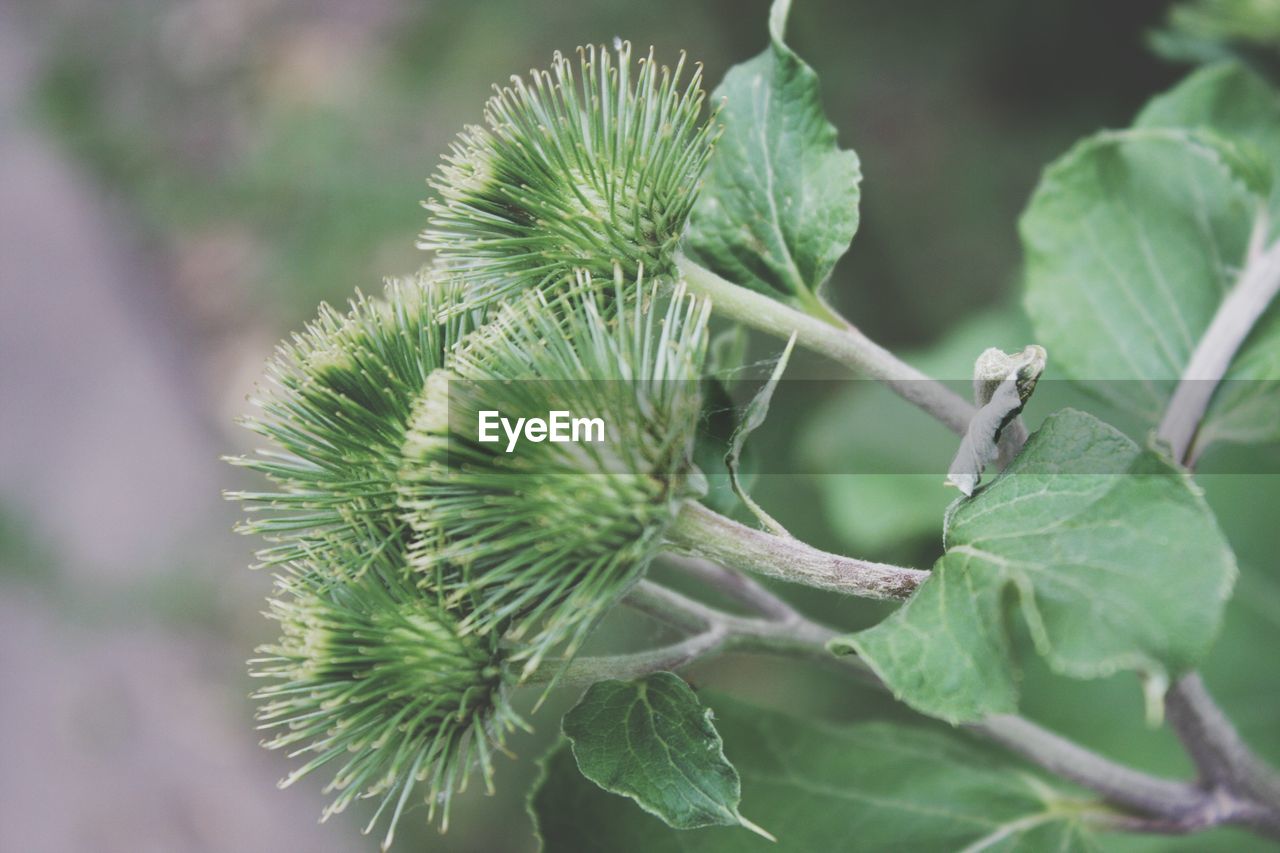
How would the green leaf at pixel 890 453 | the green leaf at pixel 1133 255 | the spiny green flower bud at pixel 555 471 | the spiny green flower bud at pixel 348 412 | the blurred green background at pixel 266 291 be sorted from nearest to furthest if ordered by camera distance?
the spiny green flower bud at pixel 555 471 < the spiny green flower bud at pixel 348 412 < the green leaf at pixel 1133 255 < the green leaf at pixel 890 453 < the blurred green background at pixel 266 291

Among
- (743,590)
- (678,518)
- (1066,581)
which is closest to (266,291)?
(743,590)

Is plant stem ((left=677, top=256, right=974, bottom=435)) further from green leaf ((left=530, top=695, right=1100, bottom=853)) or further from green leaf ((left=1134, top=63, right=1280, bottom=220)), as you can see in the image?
green leaf ((left=1134, top=63, right=1280, bottom=220))

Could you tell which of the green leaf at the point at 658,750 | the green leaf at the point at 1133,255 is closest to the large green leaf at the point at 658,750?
the green leaf at the point at 658,750

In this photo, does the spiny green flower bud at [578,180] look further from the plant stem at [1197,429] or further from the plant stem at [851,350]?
the plant stem at [1197,429]

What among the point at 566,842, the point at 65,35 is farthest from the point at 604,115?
the point at 65,35

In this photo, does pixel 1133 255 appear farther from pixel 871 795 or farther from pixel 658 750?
pixel 658 750

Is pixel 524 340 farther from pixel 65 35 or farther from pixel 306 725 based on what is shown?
pixel 65 35
